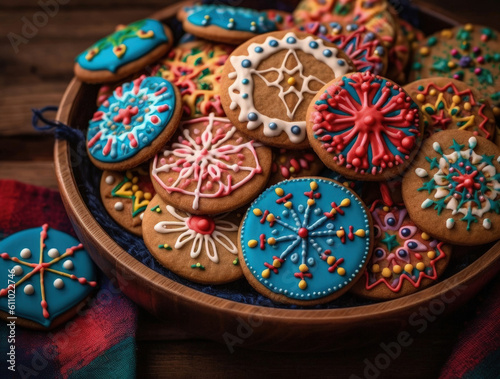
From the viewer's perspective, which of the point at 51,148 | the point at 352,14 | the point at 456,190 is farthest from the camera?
the point at 51,148

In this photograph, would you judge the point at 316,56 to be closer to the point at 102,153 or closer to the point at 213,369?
the point at 102,153

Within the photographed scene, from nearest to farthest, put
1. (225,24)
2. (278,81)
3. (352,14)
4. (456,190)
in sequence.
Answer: (456,190) → (278,81) → (225,24) → (352,14)

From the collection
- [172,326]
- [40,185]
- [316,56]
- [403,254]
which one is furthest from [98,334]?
[316,56]

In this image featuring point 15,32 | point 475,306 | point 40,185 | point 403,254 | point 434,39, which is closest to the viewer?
point 403,254

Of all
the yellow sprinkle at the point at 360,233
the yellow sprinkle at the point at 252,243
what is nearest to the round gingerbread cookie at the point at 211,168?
the yellow sprinkle at the point at 252,243

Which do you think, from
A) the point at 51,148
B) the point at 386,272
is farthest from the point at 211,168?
the point at 51,148

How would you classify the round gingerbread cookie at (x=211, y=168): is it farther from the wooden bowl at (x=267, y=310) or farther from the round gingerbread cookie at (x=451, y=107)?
the round gingerbread cookie at (x=451, y=107)

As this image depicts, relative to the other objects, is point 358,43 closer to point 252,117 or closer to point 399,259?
point 252,117
